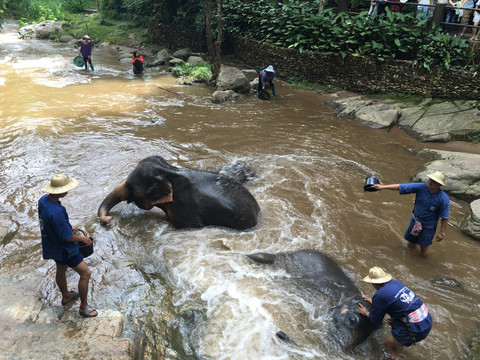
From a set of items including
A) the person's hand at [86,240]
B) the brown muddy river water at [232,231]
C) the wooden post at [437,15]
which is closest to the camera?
the person's hand at [86,240]

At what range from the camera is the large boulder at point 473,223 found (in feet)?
19.3

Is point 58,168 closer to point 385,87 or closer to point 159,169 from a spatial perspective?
point 159,169

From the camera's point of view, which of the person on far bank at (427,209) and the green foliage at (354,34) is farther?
the green foliage at (354,34)

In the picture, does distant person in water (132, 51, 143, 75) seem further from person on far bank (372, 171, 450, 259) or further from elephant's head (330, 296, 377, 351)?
elephant's head (330, 296, 377, 351)

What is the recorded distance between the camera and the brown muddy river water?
13.2 ft

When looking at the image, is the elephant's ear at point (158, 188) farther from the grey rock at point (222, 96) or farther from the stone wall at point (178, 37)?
the stone wall at point (178, 37)

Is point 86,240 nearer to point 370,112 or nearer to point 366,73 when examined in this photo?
point 370,112

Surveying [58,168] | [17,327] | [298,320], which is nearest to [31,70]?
[58,168]

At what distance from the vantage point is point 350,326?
3859 mm

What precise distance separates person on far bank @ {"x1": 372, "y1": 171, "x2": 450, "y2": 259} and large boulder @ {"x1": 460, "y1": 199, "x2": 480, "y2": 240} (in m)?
1.27

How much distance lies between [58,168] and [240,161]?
165 inches

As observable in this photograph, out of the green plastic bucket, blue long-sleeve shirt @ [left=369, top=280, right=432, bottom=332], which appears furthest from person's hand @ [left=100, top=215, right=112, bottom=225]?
the green plastic bucket

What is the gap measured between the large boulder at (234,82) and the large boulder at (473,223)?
1021 centimetres

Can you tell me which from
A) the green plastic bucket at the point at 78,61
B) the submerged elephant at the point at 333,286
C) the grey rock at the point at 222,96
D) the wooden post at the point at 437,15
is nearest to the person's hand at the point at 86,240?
the submerged elephant at the point at 333,286
